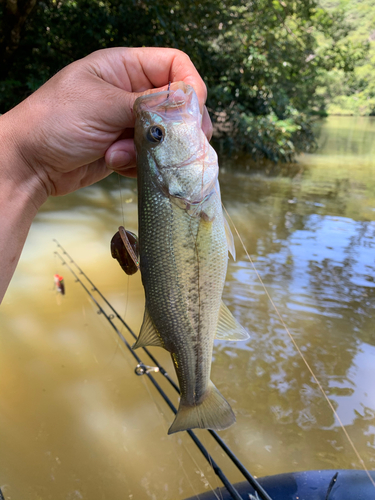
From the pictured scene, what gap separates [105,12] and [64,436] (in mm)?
9246

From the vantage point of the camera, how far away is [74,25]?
8789 mm

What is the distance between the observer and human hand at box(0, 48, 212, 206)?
1.53 metres

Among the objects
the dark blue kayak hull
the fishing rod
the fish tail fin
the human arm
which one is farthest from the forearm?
the dark blue kayak hull

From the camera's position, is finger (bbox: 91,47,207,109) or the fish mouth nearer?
the fish mouth

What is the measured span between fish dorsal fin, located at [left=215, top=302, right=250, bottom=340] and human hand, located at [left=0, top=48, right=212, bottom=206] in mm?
800

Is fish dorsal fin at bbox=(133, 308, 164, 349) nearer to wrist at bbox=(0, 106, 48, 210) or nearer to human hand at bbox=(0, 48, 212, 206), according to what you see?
human hand at bbox=(0, 48, 212, 206)

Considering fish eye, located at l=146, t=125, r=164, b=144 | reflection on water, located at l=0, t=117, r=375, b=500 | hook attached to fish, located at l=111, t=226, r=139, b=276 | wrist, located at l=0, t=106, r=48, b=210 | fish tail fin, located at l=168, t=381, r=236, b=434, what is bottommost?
reflection on water, located at l=0, t=117, r=375, b=500

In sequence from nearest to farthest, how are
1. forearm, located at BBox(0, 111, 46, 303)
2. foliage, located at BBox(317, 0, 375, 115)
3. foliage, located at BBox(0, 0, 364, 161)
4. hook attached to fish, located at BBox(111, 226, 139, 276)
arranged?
hook attached to fish, located at BBox(111, 226, 139, 276), forearm, located at BBox(0, 111, 46, 303), foliage, located at BBox(0, 0, 364, 161), foliage, located at BBox(317, 0, 375, 115)

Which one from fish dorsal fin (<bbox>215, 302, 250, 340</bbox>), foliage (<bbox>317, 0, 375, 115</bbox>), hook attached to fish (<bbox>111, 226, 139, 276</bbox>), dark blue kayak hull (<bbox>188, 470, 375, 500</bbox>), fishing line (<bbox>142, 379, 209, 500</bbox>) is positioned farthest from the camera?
foliage (<bbox>317, 0, 375, 115</bbox>)

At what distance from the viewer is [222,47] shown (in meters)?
11.5

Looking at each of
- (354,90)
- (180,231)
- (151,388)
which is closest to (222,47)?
(151,388)

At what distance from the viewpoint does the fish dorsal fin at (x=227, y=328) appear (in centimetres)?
150

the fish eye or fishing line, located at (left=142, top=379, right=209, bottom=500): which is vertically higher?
the fish eye

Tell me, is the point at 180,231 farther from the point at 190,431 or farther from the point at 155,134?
the point at 190,431
